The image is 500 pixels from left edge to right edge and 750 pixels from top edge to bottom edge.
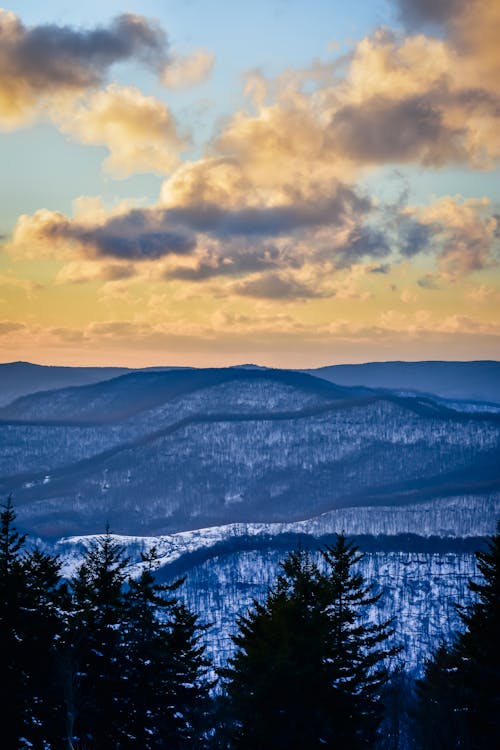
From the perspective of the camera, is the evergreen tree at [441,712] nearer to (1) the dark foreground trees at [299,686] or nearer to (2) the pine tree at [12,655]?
(1) the dark foreground trees at [299,686]

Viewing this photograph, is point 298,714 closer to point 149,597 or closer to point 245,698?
point 245,698

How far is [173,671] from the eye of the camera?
56.9m

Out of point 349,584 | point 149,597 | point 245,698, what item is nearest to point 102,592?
point 149,597

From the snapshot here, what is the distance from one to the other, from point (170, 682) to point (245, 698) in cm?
1107

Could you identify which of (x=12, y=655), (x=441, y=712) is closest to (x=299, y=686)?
(x=12, y=655)

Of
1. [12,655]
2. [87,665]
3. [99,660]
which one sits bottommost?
[87,665]

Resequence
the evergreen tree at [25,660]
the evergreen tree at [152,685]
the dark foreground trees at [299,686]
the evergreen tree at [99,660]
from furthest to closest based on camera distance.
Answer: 1. the evergreen tree at [152,685]
2. the evergreen tree at [99,660]
3. the evergreen tree at [25,660]
4. the dark foreground trees at [299,686]

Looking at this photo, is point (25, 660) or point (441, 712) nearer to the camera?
point (25, 660)

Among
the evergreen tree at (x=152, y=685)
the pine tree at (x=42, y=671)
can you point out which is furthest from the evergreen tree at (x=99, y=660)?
the pine tree at (x=42, y=671)

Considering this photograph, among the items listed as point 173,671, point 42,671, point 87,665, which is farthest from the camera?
point 173,671

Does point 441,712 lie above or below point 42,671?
below

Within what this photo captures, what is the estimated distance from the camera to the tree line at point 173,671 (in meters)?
45.4

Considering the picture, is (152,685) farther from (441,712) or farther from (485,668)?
(441,712)

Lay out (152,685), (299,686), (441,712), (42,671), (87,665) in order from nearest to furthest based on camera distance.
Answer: (299,686), (42,671), (87,665), (152,685), (441,712)
